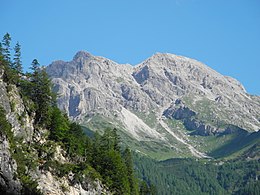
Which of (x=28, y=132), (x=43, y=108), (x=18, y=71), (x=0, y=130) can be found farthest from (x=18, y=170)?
(x=18, y=71)

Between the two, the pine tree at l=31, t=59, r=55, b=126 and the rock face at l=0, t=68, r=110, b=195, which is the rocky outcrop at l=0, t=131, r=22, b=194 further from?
the pine tree at l=31, t=59, r=55, b=126

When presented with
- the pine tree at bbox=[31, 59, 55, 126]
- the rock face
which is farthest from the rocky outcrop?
the pine tree at bbox=[31, 59, 55, 126]

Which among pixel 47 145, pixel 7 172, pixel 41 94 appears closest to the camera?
pixel 7 172

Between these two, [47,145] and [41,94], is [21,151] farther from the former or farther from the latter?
[41,94]

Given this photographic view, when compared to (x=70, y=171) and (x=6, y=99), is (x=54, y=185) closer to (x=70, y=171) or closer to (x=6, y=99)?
(x=70, y=171)

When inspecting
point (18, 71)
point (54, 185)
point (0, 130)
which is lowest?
point (54, 185)

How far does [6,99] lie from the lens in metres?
80.8

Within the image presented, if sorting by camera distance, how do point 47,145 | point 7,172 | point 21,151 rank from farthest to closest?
1. point 47,145
2. point 21,151
3. point 7,172

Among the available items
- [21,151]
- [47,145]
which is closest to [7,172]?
[21,151]

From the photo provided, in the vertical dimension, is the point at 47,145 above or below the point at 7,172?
above

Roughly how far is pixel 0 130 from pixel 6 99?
1127 centimetres

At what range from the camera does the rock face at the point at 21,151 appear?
69938mm

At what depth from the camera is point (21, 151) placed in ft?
253

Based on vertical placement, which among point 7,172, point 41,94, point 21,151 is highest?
point 41,94
